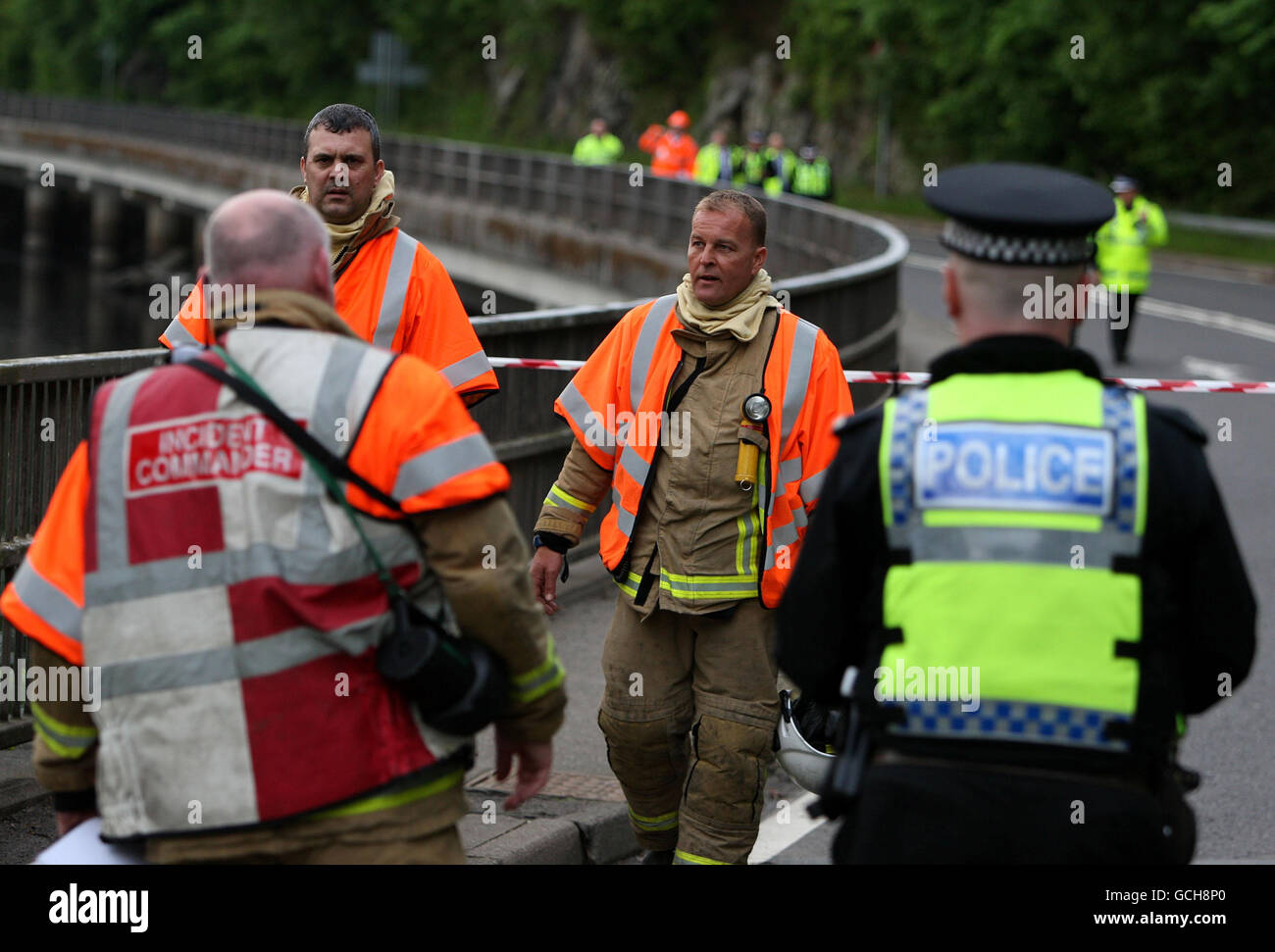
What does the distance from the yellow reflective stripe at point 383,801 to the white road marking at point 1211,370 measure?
52.6 ft

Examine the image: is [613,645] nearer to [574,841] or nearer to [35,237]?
[574,841]

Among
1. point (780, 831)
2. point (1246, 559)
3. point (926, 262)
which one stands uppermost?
point (926, 262)

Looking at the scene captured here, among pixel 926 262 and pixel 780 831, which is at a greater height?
pixel 926 262

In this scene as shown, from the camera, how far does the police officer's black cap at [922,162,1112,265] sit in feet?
10.2

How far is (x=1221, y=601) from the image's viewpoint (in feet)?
10.3

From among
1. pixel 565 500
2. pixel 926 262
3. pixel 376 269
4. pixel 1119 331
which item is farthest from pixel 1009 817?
pixel 926 262

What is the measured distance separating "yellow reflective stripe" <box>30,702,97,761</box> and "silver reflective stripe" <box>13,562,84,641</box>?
168mm

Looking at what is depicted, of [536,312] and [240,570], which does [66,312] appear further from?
[240,570]

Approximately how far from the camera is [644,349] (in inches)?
204

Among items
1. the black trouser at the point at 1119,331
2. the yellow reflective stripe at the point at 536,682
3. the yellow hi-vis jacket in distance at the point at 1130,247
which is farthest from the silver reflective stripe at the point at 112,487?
the yellow hi-vis jacket in distance at the point at 1130,247

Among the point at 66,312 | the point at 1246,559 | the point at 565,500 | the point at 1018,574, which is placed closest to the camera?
the point at 1018,574

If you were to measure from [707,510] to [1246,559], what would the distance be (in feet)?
22.5
